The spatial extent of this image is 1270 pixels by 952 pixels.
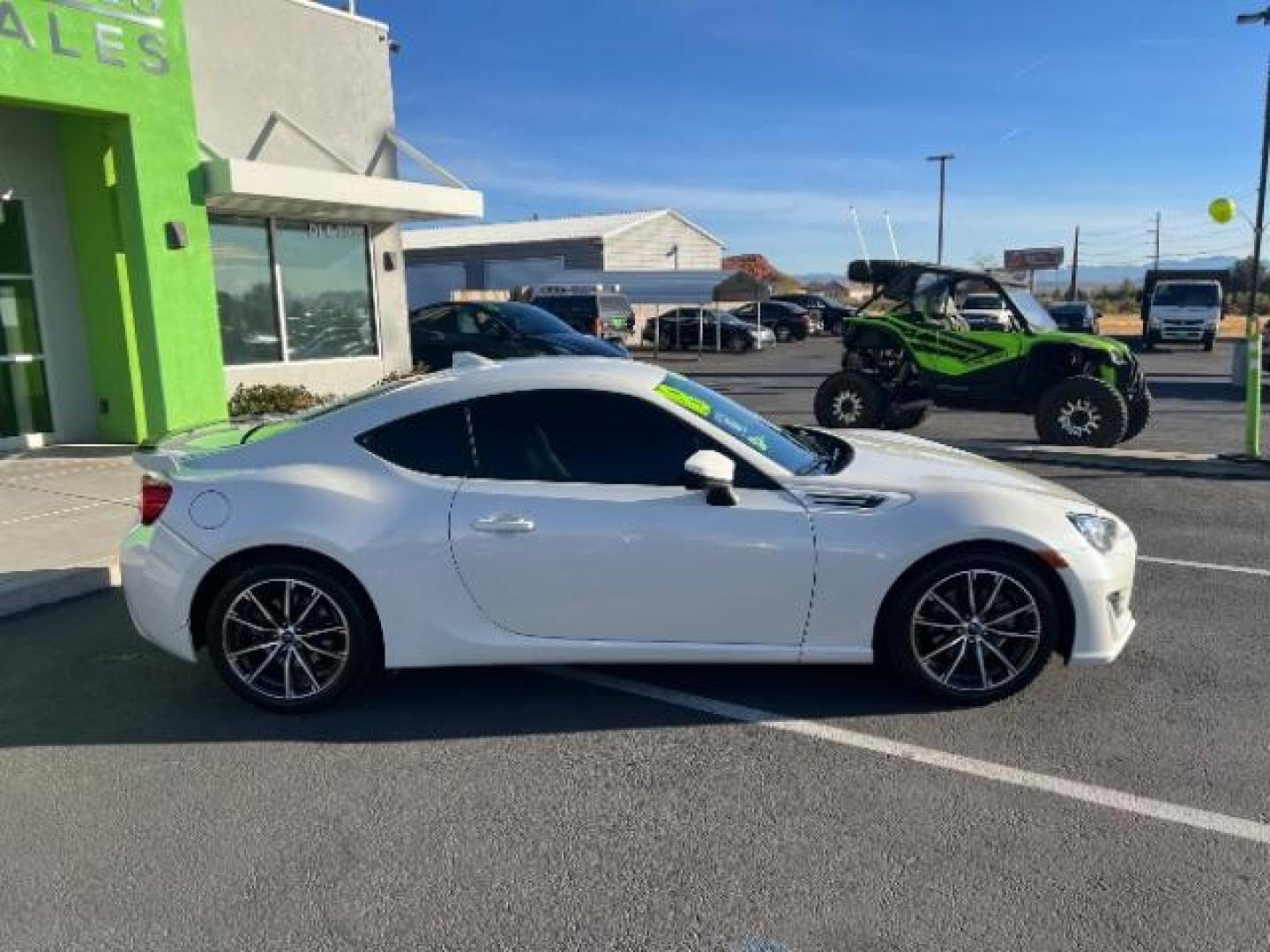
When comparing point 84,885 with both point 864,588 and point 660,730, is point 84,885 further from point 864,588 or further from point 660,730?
point 864,588

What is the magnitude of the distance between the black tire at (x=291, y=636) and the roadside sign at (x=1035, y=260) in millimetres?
71526

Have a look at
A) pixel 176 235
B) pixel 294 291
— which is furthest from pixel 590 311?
pixel 176 235

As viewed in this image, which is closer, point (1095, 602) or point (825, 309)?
point (1095, 602)

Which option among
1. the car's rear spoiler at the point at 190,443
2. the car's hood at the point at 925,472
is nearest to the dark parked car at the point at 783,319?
the car's hood at the point at 925,472

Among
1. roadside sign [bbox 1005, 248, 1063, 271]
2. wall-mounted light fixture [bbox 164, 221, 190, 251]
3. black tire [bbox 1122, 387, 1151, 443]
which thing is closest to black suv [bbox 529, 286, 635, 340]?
wall-mounted light fixture [bbox 164, 221, 190, 251]

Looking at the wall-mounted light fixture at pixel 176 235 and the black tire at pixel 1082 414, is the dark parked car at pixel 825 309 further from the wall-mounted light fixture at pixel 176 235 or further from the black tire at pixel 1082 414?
the wall-mounted light fixture at pixel 176 235

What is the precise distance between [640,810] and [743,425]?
6.05 feet

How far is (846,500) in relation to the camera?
394cm

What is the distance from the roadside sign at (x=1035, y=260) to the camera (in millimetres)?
69875

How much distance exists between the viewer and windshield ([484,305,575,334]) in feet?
53.4

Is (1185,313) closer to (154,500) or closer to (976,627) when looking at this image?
(976,627)

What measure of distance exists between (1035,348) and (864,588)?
777cm

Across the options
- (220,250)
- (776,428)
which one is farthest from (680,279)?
(776,428)

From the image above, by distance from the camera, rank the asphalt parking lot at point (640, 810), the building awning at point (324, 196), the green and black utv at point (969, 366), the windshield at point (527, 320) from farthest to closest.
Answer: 1. the windshield at point (527, 320)
2. the green and black utv at point (969, 366)
3. the building awning at point (324, 196)
4. the asphalt parking lot at point (640, 810)
